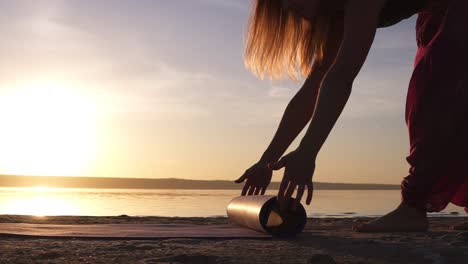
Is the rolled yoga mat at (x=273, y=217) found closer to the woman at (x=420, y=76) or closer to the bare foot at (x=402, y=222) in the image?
the woman at (x=420, y=76)

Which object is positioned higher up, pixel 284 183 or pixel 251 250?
pixel 284 183

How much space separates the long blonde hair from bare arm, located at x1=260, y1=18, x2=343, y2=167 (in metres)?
0.06

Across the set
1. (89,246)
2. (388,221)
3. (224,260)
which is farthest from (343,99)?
(89,246)

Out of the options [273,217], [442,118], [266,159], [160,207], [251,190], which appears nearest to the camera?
[442,118]

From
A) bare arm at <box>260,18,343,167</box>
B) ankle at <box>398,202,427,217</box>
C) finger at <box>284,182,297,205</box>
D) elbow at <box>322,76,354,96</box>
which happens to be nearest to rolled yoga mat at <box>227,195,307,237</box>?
bare arm at <box>260,18,343,167</box>

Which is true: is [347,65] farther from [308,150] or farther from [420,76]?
[420,76]

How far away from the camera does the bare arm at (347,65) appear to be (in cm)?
271

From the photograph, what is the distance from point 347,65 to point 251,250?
988 mm

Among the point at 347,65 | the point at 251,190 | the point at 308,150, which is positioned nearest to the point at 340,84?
the point at 347,65

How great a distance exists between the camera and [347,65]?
2750mm

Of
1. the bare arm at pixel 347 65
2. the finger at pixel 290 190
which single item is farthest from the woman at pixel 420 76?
the finger at pixel 290 190

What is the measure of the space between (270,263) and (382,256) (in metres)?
0.53

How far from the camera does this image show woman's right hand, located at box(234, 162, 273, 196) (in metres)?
3.88

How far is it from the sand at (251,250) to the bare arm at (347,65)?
563mm
